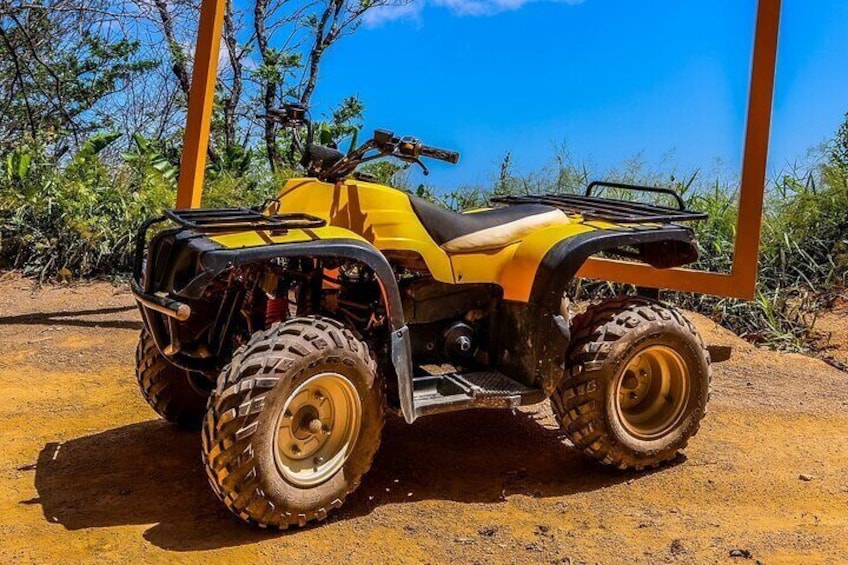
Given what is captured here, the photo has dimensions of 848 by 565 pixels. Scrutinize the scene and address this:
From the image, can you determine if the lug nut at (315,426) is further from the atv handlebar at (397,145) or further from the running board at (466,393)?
the atv handlebar at (397,145)

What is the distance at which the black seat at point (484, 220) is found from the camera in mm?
3957

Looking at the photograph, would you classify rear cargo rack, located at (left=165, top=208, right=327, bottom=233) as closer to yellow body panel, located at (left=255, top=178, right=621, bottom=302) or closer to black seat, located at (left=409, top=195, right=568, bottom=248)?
yellow body panel, located at (left=255, top=178, right=621, bottom=302)

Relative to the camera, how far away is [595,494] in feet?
13.2

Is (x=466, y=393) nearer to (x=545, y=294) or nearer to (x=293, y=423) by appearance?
(x=545, y=294)

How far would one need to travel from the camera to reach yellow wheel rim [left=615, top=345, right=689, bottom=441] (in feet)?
14.1

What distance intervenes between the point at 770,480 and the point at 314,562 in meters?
2.25

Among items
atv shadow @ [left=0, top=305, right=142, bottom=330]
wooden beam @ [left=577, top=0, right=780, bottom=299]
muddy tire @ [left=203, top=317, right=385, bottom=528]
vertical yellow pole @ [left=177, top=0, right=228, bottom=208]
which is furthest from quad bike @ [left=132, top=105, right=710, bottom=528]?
atv shadow @ [left=0, top=305, right=142, bottom=330]

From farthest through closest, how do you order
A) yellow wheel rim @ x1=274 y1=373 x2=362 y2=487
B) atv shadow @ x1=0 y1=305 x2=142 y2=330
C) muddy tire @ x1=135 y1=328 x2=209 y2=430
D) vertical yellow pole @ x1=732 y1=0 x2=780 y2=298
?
atv shadow @ x1=0 y1=305 x2=142 y2=330 → vertical yellow pole @ x1=732 y1=0 x2=780 y2=298 → muddy tire @ x1=135 y1=328 x2=209 y2=430 → yellow wheel rim @ x1=274 y1=373 x2=362 y2=487

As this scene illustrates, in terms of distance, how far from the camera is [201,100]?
271 inches

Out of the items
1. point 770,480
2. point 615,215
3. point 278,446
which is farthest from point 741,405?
point 278,446

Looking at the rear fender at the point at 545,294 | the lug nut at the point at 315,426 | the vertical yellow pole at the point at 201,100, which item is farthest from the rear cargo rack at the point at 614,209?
the vertical yellow pole at the point at 201,100

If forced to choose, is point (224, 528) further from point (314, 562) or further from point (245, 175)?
point (245, 175)

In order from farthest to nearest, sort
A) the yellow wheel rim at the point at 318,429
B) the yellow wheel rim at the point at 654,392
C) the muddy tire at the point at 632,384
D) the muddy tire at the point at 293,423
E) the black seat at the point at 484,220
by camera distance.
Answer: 1. the yellow wheel rim at the point at 654,392
2. the muddy tire at the point at 632,384
3. the black seat at the point at 484,220
4. the yellow wheel rim at the point at 318,429
5. the muddy tire at the point at 293,423

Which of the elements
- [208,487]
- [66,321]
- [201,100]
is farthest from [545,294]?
[66,321]
